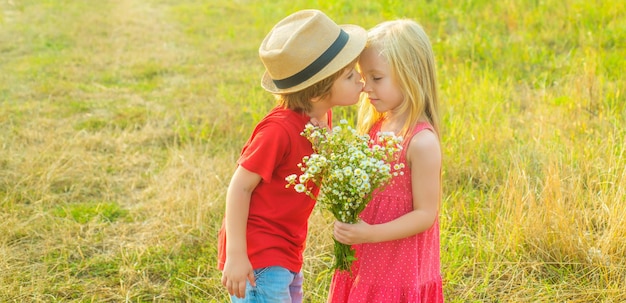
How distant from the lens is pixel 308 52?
245 centimetres

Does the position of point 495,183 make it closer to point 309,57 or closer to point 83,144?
point 309,57

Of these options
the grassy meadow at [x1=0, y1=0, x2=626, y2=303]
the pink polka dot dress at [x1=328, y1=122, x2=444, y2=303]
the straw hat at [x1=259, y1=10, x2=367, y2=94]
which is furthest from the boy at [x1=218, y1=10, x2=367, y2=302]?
the grassy meadow at [x1=0, y1=0, x2=626, y2=303]

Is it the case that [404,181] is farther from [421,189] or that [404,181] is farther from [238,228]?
[238,228]

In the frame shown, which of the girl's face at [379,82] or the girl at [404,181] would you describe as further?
the girl's face at [379,82]

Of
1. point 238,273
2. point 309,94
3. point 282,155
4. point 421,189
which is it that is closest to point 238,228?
point 238,273

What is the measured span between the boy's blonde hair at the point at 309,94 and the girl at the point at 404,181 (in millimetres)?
153

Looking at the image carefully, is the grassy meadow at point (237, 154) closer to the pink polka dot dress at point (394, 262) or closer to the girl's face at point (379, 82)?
the pink polka dot dress at point (394, 262)

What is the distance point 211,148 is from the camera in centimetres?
535

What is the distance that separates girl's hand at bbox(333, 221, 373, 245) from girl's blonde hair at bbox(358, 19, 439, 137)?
15.3 inches

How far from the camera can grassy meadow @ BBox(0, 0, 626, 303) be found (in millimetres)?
3434

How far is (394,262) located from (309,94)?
0.67 meters

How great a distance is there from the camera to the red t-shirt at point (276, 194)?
7.88 feet

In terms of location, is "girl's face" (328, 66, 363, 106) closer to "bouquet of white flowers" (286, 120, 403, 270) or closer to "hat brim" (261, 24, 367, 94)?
"hat brim" (261, 24, 367, 94)

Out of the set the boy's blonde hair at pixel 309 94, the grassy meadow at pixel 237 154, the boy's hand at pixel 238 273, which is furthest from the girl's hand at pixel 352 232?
the grassy meadow at pixel 237 154
